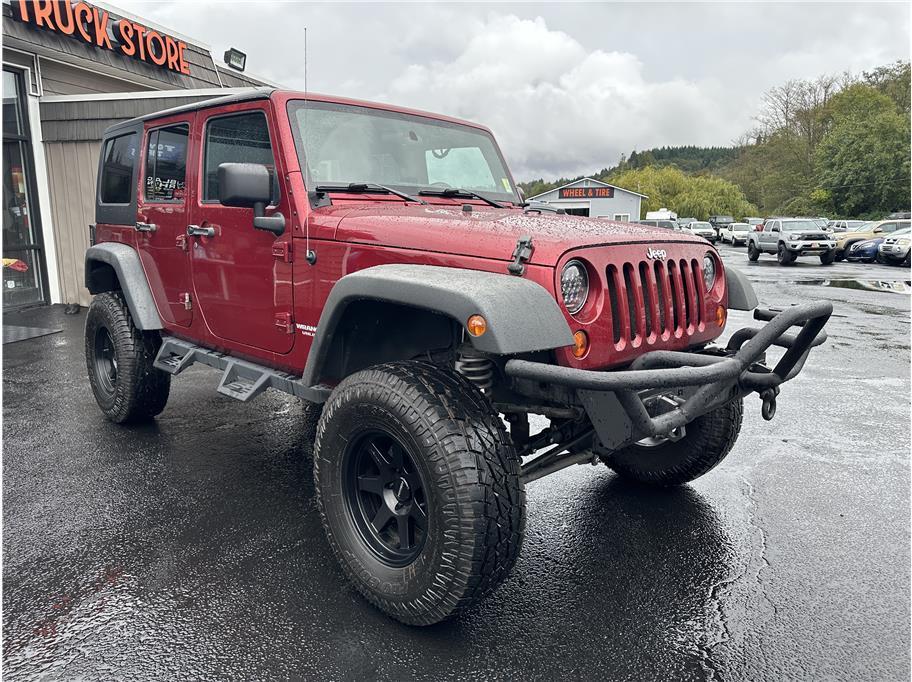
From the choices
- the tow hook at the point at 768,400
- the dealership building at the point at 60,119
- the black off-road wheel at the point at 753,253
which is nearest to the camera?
the tow hook at the point at 768,400

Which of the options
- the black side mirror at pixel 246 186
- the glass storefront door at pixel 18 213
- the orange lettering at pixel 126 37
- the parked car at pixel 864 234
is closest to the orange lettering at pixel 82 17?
the orange lettering at pixel 126 37

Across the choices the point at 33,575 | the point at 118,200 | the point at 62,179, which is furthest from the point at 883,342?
the point at 62,179

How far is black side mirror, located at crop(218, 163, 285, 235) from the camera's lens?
293 cm

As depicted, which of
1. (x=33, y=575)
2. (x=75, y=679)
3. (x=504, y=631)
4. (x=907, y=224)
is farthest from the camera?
(x=907, y=224)

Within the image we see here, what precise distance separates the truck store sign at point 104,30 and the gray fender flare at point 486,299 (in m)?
8.55

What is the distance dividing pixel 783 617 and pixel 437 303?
1864 millimetres

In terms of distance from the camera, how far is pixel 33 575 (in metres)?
2.97

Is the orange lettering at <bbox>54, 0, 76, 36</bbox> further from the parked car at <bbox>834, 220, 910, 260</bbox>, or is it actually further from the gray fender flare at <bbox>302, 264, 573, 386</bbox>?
the parked car at <bbox>834, 220, 910, 260</bbox>

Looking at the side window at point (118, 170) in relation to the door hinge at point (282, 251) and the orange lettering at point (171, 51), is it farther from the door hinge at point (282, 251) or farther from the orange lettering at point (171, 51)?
the orange lettering at point (171, 51)

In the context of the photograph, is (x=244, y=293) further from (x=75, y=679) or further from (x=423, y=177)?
(x=75, y=679)

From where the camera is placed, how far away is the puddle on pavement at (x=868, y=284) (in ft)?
48.7

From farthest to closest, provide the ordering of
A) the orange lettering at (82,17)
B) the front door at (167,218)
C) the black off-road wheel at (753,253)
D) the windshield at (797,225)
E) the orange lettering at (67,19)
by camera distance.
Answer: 1. the black off-road wheel at (753,253)
2. the windshield at (797,225)
3. the orange lettering at (82,17)
4. the orange lettering at (67,19)
5. the front door at (167,218)

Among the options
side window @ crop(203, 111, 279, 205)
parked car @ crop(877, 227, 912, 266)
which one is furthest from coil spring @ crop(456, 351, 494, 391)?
parked car @ crop(877, 227, 912, 266)

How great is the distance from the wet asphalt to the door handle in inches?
55.6
